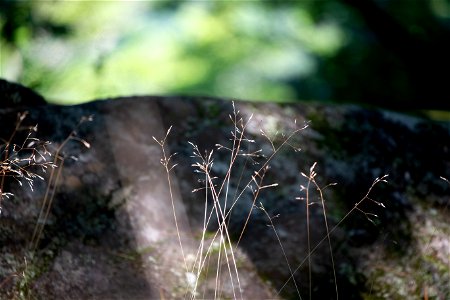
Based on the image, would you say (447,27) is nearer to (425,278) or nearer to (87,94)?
(87,94)

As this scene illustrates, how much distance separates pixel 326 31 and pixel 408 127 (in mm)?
4140

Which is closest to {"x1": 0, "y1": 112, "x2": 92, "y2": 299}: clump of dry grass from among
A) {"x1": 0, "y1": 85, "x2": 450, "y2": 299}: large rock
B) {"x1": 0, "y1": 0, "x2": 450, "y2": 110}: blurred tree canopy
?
{"x1": 0, "y1": 85, "x2": 450, "y2": 299}: large rock

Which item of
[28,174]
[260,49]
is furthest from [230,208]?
[260,49]

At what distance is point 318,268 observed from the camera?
245 centimetres

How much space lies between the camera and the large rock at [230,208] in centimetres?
224

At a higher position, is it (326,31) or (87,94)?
(326,31)

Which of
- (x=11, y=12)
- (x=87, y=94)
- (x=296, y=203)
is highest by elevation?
(x=296, y=203)

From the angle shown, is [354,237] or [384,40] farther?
[384,40]

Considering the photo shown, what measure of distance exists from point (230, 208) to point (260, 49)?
4467 millimetres

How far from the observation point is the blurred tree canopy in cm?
611

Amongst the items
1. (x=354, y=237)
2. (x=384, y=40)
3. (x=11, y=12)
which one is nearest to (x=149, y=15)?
(x=11, y=12)

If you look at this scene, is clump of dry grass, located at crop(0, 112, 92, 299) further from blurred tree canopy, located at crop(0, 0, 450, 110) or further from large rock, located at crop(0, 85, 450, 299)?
blurred tree canopy, located at crop(0, 0, 450, 110)

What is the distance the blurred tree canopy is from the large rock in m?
3.20

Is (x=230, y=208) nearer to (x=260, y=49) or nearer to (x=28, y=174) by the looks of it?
(x=28, y=174)
